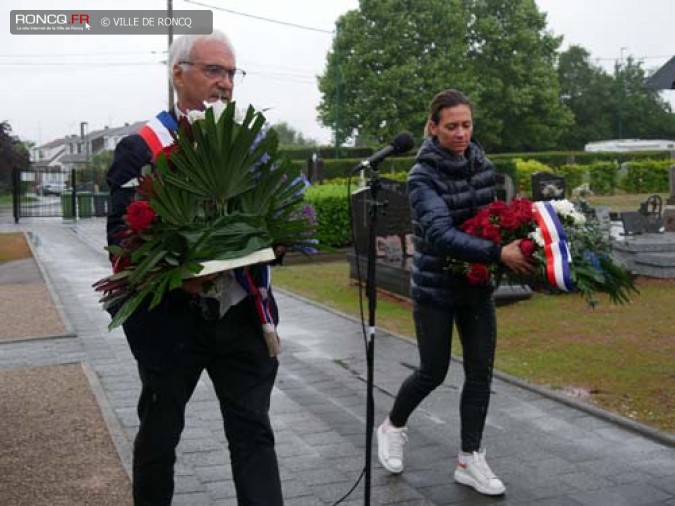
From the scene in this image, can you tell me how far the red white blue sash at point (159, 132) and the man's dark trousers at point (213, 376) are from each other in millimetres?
531

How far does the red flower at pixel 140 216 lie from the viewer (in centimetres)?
292

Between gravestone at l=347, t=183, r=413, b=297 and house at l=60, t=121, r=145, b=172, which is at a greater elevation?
house at l=60, t=121, r=145, b=172

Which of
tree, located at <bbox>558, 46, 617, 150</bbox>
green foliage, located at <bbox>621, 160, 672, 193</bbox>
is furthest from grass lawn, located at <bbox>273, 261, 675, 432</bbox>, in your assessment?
tree, located at <bbox>558, 46, 617, 150</bbox>

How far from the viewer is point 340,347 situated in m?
8.45

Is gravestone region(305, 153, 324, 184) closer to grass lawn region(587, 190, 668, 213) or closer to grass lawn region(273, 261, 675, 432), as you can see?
grass lawn region(587, 190, 668, 213)

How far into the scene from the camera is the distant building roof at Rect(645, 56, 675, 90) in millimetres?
11656

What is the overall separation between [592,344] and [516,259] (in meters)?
4.45

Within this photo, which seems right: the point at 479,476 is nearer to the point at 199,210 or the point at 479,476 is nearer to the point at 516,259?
the point at 516,259

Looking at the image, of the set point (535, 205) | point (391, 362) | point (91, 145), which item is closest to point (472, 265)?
point (535, 205)

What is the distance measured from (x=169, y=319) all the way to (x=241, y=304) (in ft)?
0.86

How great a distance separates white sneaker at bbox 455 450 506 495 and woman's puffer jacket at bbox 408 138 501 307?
2.68 feet

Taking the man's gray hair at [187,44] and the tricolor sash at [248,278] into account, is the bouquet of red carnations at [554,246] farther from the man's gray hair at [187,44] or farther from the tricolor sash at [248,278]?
the man's gray hair at [187,44]

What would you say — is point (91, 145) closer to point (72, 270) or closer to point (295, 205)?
point (72, 270)

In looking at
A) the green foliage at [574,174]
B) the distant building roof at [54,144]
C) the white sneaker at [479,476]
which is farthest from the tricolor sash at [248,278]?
the distant building roof at [54,144]
